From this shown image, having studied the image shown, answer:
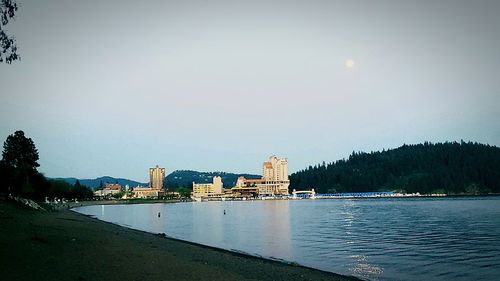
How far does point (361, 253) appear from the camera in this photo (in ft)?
123

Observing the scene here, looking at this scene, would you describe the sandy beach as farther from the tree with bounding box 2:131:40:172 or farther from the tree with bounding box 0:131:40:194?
the tree with bounding box 2:131:40:172

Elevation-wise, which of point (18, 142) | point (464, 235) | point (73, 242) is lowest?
point (464, 235)

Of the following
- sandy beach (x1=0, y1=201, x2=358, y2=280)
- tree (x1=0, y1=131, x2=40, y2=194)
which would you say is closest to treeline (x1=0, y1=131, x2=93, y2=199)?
tree (x1=0, y1=131, x2=40, y2=194)

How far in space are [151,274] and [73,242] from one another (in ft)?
36.3

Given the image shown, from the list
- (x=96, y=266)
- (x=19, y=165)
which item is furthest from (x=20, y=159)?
(x=96, y=266)

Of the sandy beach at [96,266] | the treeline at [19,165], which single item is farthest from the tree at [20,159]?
the sandy beach at [96,266]

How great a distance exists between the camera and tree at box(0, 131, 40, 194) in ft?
316

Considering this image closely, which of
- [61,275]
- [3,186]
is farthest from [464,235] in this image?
[3,186]

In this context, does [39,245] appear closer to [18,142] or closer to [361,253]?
[361,253]

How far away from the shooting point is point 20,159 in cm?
10181

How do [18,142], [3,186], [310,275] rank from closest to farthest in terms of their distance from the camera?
[310,275] → [3,186] → [18,142]

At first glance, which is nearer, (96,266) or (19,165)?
(96,266)

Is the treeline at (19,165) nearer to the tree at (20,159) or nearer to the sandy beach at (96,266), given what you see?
the tree at (20,159)

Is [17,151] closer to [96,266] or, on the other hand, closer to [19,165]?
[19,165]
